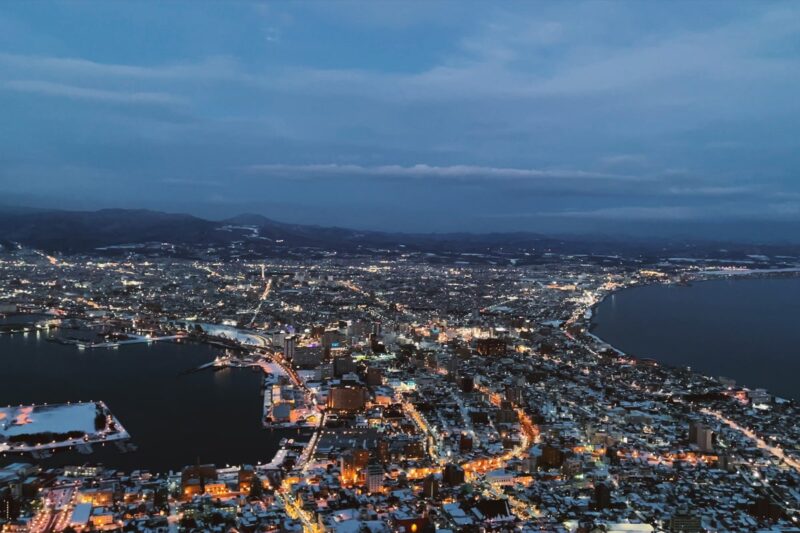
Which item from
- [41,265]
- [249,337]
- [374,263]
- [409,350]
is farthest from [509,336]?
[41,265]

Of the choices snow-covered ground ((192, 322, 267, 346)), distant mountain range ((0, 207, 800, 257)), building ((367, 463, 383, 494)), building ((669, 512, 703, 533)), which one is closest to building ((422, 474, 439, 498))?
building ((367, 463, 383, 494))

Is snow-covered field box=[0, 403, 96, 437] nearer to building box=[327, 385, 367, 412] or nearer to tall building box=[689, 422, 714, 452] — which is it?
building box=[327, 385, 367, 412]

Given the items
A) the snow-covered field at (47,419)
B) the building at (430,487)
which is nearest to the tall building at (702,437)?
the building at (430,487)

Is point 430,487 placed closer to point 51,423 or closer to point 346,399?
point 346,399

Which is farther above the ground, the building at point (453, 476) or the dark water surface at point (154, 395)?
the building at point (453, 476)

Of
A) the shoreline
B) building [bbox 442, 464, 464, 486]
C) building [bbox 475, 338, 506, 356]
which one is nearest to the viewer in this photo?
building [bbox 442, 464, 464, 486]

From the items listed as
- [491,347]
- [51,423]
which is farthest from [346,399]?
[491,347]

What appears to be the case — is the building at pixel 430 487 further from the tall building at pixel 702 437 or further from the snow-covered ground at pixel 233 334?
the snow-covered ground at pixel 233 334
